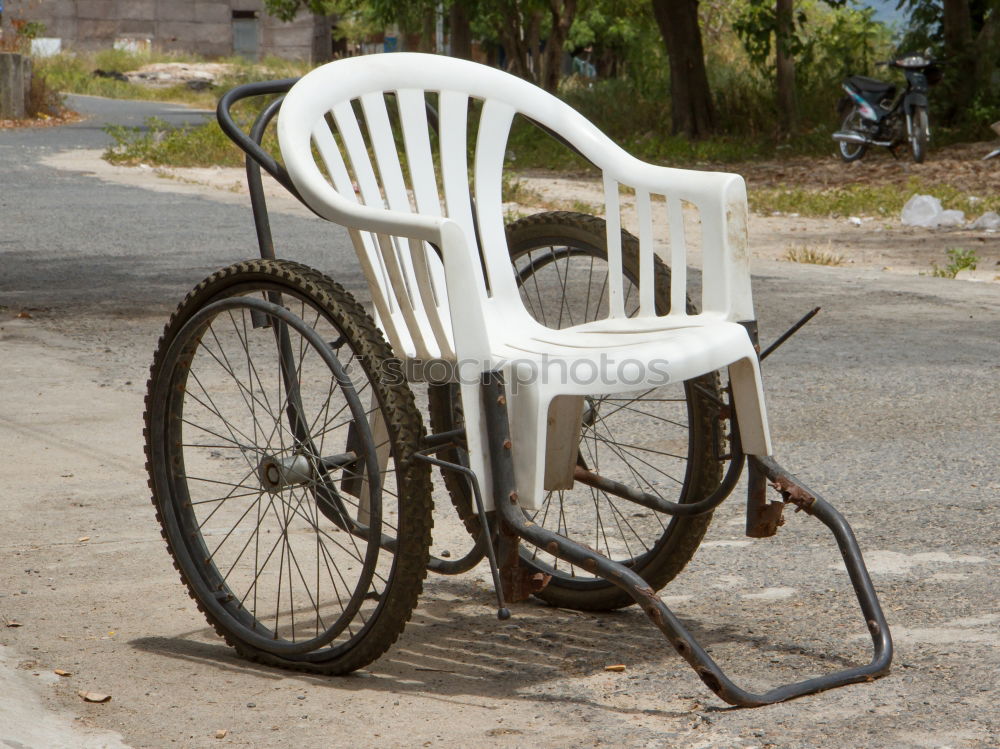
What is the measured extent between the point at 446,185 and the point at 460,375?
790 mm

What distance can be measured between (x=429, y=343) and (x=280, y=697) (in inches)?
29.4

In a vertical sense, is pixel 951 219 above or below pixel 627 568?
below

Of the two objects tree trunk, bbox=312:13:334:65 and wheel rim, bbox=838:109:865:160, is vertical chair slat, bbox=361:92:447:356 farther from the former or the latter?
tree trunk, bbox=312:13:334:65

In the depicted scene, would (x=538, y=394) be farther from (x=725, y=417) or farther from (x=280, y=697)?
(x=280, y=697)

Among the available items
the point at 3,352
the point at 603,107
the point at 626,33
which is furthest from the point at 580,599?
the point at 626,33

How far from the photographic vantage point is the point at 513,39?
88.3 ft

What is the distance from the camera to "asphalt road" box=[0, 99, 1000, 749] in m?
2.41

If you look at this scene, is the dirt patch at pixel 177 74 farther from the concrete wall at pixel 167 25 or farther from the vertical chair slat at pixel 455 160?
the vertical chair slat at pixel 455 160

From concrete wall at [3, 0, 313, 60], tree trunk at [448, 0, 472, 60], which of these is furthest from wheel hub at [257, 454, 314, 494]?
concrete wall at [3, 0, 313, 60]

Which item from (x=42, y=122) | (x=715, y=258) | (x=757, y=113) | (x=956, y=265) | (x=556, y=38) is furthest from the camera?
(x=556, y=38)

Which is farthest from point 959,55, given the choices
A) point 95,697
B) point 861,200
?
point 95,697

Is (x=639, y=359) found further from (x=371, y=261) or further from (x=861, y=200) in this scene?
(x=861, y=200)

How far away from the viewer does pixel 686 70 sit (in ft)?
62.4

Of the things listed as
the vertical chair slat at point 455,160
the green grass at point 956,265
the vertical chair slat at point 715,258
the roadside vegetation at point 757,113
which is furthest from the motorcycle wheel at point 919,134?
the vertical chair slat at point 715,258
